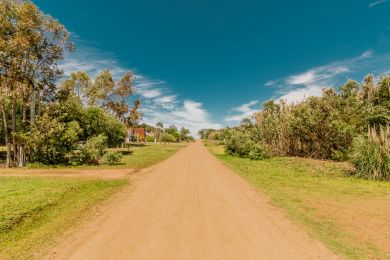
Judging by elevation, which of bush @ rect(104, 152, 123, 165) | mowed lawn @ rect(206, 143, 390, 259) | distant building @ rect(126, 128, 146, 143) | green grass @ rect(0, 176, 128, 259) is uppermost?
distant building @ rect(126, 128, 146, 143)

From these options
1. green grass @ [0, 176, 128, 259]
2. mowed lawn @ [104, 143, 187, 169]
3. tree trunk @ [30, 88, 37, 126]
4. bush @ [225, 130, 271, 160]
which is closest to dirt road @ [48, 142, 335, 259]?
green grass @ [0, 176, 128, 259]

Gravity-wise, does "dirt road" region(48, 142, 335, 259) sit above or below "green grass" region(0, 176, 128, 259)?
below

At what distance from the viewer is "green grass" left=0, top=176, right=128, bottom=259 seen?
6137 millimetres

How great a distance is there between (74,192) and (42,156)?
43.3 ft

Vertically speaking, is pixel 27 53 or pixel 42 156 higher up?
pixel 27 53

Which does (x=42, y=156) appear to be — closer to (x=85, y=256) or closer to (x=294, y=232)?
(x=85, y=256)

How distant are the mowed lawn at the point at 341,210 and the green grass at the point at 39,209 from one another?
699 centimetres

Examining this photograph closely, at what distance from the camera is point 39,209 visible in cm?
890

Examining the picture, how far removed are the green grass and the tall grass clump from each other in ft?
49.2

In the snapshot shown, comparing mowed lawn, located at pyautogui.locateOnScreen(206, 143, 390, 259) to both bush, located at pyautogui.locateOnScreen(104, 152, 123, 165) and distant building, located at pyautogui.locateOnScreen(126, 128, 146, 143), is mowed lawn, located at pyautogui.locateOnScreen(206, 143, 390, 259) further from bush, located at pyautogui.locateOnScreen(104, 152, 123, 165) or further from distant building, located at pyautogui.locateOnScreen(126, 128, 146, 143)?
distant building, located at pyautogui.locateOnScreen(126, 128, 146, 143)

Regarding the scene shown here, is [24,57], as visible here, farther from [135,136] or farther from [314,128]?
[135,136]

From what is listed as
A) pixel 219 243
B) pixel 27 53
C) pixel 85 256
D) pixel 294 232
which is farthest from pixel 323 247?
pixel 27 53

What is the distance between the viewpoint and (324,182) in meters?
14.8

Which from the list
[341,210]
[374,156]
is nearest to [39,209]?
[341,210]
